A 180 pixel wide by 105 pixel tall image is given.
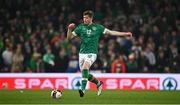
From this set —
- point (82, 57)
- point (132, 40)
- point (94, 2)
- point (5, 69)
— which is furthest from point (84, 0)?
point (82, 57)

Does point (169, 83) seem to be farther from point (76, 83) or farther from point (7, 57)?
point (7, 57)

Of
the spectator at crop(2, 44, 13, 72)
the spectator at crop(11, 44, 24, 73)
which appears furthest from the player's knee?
the spectator at crop(2, 44, 13, 72)

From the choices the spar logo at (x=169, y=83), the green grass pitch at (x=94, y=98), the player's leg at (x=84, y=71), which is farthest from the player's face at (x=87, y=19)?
the spar logo at (x=169, y=83)

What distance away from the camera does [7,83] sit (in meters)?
24.9

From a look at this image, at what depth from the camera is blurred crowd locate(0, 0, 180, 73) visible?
2556cm

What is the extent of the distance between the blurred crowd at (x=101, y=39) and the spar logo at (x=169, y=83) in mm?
1079

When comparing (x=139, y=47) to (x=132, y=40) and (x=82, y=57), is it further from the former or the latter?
(x=82, y=57)

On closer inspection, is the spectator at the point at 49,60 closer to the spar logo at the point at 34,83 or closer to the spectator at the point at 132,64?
the spar logo at the point at 34,83

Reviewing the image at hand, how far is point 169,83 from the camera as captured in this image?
970 inches

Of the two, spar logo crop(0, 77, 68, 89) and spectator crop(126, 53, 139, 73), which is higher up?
spectator crop(126, 53, 139, 73)

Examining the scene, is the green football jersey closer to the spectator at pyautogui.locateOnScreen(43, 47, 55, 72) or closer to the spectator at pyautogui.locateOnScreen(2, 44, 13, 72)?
the spectator at pyautogui.locateOnScreen(43, 47, 55, 72)

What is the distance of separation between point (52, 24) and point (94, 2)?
2.60 meters

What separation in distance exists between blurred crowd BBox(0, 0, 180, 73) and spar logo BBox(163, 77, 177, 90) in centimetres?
108

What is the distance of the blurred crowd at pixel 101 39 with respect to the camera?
25562 mm
